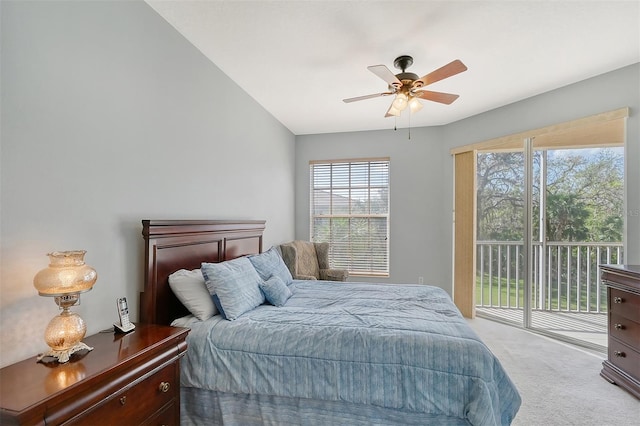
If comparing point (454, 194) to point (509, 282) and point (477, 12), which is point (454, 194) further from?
point (477, 12)

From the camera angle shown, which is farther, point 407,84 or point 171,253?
point 407,84

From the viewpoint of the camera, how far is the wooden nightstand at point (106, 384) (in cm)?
101

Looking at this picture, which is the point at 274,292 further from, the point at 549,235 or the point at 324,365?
the point at 549,235

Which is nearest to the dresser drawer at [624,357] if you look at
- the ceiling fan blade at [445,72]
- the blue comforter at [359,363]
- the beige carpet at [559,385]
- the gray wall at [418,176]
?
the beige carpet at [559,385]

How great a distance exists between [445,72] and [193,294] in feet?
7.82

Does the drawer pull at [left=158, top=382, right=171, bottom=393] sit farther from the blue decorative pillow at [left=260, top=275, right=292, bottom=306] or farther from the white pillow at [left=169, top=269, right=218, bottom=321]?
the blue decorative pillow at [left=260, top=275, right=292, bottom=306]

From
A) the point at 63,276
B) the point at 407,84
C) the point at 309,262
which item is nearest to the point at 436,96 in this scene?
the point at 407,84

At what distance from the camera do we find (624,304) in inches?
99.3

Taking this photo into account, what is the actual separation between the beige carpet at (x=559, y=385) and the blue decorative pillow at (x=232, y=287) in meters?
2.03

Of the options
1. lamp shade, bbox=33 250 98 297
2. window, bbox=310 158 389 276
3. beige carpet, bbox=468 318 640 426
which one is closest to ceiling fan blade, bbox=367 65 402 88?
lamp shade, bbox=33 250 98 297

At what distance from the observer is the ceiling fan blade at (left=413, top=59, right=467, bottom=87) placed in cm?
213

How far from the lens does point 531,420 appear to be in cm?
212

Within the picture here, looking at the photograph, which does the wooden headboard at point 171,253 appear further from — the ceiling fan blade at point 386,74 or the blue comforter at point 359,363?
the ceiling fan blade at point 386,74

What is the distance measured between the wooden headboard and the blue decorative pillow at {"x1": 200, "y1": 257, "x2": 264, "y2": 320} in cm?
24
